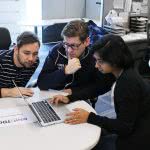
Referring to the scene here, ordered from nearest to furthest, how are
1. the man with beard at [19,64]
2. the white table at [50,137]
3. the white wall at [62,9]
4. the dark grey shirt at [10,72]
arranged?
the white table at [50,137]
the man with beard at [19,64]
the dark grey shirt at [10,72]
the white wall at [62,9]

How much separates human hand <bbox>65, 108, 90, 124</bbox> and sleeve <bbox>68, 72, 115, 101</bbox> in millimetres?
194

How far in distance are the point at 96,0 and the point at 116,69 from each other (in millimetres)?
3194

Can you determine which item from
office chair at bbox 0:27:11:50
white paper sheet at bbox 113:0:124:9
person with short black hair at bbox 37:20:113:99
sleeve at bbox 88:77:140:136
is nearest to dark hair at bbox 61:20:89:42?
person with short black hair at bbox 37:20:113:99

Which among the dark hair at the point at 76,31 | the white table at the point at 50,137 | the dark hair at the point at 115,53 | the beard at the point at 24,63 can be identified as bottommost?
the white table at the point at 50,137

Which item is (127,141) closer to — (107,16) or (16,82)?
(16,82)

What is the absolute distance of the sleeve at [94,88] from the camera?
60.9 inches

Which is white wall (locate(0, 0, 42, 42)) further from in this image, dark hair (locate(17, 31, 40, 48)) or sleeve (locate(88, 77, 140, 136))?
sleeve (locate(88, 77, 140, 136))

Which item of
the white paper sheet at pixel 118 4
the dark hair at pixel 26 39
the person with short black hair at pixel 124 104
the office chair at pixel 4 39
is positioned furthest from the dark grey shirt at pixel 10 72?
the white paper sheet at pixel 118 4

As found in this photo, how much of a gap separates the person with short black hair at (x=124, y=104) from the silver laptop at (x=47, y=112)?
0.05 meters

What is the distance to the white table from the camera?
1.08m

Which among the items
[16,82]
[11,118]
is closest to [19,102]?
[11,118]

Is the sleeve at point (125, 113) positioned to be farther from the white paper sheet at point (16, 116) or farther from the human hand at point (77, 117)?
the white paper sheet at point (16, 116)

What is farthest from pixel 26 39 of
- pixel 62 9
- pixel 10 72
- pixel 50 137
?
pixel 62 9

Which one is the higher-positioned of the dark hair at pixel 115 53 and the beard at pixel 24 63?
the dark hair at pixel 115 53
